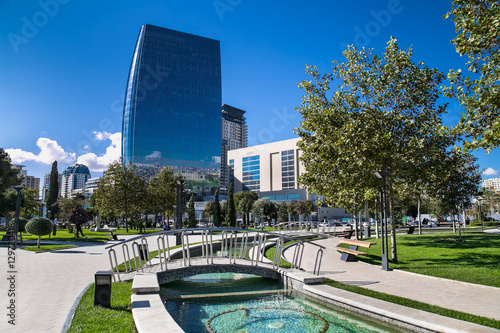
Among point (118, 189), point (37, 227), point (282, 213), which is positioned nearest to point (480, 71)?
point (37, 227)

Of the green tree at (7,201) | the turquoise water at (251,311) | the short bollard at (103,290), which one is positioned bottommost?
the turquoise water at (251,311)

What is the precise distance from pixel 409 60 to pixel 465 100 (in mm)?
5692

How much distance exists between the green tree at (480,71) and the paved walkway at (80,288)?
385 centimetres

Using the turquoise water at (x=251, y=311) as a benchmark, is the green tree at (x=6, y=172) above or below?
above

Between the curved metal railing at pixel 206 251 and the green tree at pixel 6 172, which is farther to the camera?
the green tree at pixel 6 172

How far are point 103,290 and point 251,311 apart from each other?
135 inches

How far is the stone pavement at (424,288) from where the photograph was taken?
7.29m

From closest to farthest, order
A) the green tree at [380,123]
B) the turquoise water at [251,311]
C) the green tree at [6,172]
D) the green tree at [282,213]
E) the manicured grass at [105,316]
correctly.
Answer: the manicured grass at [105,316] → the turquoise water at [251,311] → the green tree at [380,123] → the green tree at [6,172] → the green tree at [282,213]

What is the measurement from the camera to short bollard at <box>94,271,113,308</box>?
685 centimetres

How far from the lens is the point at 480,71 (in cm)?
899

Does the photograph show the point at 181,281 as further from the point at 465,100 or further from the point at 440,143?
the point at 440,143

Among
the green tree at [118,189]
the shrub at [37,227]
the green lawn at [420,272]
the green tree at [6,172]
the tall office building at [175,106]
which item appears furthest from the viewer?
the tall office building at [175,106]

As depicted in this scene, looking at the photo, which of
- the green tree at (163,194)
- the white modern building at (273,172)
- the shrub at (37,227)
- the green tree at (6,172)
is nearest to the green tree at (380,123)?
the shrub at (37,227)

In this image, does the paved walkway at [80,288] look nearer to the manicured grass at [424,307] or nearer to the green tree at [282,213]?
the manicured grass at [424,307]
